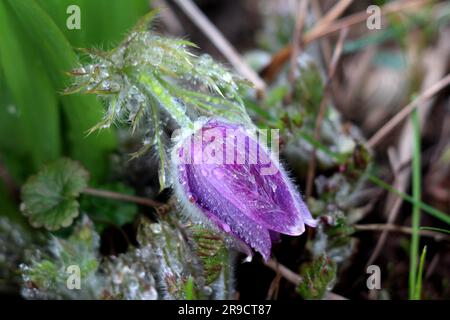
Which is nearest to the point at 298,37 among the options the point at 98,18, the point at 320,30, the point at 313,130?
the point at 320,30

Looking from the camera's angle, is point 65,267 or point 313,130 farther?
point 313,130

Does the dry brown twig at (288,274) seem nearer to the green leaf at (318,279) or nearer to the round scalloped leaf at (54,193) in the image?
the green leaf at (318,279)

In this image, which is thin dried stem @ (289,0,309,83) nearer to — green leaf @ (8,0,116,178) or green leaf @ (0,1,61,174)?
green leaf @ (8,0,116,178)

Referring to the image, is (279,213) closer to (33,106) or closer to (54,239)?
(54,239)

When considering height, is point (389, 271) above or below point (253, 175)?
below

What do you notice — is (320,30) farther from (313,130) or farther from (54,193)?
(54,193)

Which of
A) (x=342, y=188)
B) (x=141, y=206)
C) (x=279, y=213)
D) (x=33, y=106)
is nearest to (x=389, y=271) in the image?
(x=342, y=188)
